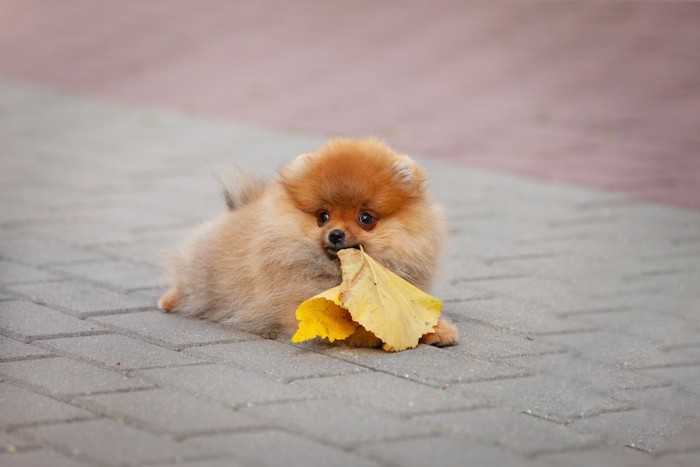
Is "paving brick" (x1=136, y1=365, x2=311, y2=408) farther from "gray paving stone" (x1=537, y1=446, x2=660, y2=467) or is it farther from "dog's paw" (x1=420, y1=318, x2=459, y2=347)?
"gray paving stone" (x1=537, y1=446, x2=660, y2=467)

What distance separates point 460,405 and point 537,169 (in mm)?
3986

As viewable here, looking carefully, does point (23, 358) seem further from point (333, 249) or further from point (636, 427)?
point (636, 427)

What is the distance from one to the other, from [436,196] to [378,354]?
2.75 metres

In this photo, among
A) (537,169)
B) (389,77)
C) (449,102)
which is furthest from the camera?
(389,77)

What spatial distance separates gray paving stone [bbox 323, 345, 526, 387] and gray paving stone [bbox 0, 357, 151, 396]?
0.76 meters

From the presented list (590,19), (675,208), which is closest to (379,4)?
(590,19)

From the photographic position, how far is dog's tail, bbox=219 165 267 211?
177 inches

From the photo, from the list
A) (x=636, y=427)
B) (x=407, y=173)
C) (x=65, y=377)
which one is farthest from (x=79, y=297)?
(x=636, y=427)

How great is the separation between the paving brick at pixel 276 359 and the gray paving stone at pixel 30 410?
652 millimetres

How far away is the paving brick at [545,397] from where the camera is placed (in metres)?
3.40

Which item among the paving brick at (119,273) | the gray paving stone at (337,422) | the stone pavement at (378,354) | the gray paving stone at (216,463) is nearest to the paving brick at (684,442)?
the stone pavement at (378,354)

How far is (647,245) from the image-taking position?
5598 mm

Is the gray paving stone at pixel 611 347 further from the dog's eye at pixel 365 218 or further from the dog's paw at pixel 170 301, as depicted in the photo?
the dog's paw at pixel 170 301

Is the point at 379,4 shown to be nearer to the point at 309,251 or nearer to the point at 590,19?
the point at 590,19
